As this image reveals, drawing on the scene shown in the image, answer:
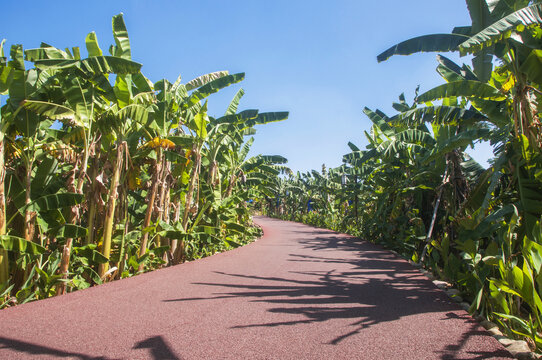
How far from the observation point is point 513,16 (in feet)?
12.0

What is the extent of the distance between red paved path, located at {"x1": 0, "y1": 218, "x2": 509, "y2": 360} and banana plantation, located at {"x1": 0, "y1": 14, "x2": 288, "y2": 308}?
26.9 inches

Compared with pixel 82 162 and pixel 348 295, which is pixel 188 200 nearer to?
pixel 82 162

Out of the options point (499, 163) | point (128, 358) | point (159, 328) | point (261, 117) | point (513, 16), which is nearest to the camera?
point (128, 358)

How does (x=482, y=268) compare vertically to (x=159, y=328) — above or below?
above

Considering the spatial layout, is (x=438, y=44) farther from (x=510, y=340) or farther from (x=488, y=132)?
(x=510, y=340)

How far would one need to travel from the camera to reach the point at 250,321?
11.3 feet

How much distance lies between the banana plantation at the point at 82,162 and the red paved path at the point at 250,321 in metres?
0.68

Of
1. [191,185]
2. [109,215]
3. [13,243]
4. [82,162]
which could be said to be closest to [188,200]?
[191,185]

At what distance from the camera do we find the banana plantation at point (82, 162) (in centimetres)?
464

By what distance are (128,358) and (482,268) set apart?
3912mm

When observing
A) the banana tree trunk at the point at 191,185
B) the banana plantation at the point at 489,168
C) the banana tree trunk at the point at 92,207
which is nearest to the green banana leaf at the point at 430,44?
the banana plantation at the point at 489,168

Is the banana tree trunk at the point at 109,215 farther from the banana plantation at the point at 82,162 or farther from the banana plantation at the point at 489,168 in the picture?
the banana plantation at the point at 489,168

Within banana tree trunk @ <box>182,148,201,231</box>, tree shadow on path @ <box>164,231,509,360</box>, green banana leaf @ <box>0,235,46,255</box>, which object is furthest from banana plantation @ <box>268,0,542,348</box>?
green banana leaf @ <box>0,235,46,255</box>

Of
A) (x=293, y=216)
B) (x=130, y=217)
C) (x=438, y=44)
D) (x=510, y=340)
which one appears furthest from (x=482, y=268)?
(x=293, y=216)
